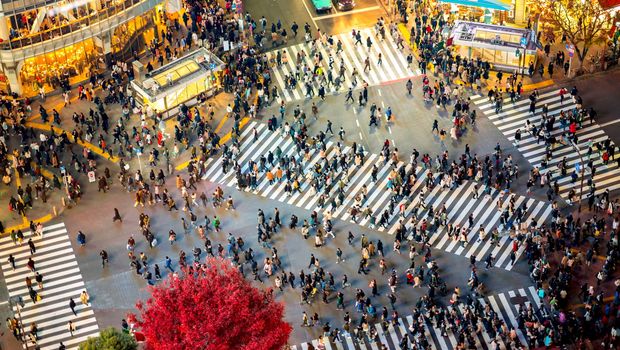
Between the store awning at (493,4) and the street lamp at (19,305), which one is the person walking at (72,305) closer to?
the street lamp at (19,305)

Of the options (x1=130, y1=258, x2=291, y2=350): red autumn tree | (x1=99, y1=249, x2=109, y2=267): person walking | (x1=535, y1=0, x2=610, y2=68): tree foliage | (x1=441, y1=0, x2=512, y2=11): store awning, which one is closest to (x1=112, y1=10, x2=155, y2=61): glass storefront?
(x1=99, y1=249, x2=109, y2=267): person walking

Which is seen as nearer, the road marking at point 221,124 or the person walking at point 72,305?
the person walking at point 72,305

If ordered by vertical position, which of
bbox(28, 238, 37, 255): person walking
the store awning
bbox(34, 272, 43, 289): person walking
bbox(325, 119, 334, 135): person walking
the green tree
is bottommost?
bbox(34, 272, 43, 289): person walking

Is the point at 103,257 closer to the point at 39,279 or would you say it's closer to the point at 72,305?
the point at 39,279

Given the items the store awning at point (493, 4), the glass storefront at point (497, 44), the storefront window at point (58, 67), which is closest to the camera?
the glass storefront at point (497, 44)

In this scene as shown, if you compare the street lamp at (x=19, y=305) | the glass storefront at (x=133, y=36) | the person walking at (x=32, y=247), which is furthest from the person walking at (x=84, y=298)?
the glass storefront at (x=133, y=36)

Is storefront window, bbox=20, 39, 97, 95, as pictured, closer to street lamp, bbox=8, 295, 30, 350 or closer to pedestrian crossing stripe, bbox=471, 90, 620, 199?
street lamp, bbox=8, 295, 30, 350
